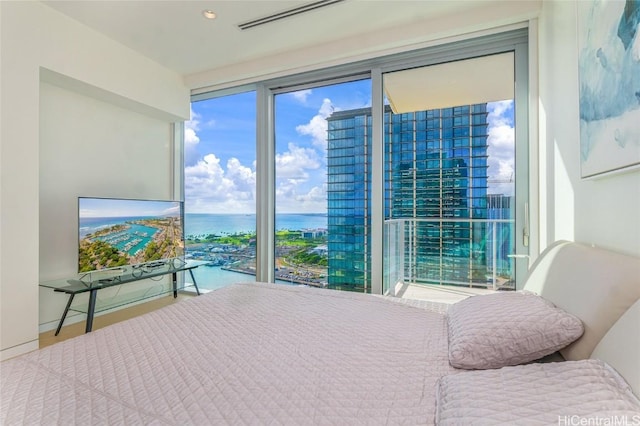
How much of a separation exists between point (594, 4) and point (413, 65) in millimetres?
1673

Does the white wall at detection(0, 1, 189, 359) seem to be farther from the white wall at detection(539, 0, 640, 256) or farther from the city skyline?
the white wall at detection(539, 0, 640, 256)

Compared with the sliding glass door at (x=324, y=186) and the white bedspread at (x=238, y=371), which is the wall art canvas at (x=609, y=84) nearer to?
the white bedspread at (x=238, y=371)

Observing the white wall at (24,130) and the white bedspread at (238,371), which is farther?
the white wall at (24,130)

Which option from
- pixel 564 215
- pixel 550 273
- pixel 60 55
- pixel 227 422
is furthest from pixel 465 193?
pixel 60 55

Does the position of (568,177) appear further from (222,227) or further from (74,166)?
(74,166)

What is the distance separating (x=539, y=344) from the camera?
1011 millimetres

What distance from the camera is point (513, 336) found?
1.03 meters

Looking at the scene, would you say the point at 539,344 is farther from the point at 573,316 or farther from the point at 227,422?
A: the point at 227,422

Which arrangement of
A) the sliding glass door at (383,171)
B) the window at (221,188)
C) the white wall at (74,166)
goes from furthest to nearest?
the window at (221,188) < the white wall at (74,166) < the sliding glass door at (383,171)

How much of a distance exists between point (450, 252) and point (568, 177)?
4.02 feet

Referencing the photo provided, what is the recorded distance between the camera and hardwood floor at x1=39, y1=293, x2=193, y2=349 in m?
2.74

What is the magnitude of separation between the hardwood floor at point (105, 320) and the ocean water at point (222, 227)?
33 cm

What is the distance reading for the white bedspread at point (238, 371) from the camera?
0.87 m

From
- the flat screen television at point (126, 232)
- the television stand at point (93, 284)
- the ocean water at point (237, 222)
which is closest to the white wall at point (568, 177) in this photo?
the ocean water at point (237, 222)
